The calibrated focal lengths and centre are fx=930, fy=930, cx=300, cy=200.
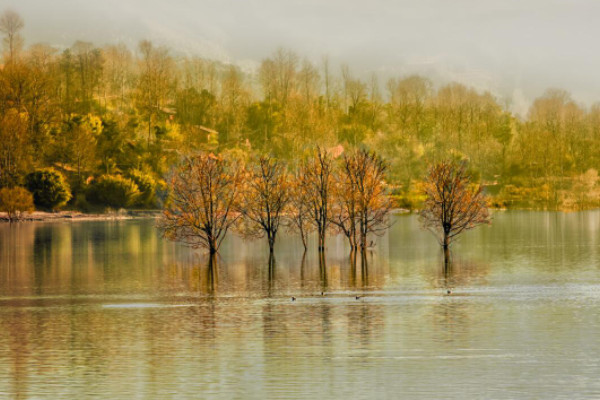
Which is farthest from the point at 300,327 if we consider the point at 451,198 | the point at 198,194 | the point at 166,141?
the point at 166,141

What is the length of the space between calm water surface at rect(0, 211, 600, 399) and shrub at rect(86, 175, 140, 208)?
229 feet

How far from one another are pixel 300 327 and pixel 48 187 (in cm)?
10579

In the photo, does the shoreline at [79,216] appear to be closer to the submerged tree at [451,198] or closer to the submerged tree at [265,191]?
the submerged tree at [265,191]

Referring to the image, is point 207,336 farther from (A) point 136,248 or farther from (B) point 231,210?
(A) point 136,248

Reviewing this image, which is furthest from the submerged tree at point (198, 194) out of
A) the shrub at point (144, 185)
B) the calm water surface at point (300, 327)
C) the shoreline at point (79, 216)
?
the shrub at point (144, 185)

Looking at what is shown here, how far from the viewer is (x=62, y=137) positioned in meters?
152

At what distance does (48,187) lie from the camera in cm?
13825

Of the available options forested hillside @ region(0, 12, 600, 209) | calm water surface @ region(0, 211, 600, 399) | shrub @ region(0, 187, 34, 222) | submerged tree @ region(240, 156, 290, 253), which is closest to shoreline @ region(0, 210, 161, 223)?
shrub @ region(0, 187, 34, 222)

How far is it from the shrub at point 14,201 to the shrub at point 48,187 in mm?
2456

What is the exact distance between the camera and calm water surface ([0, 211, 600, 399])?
1148 inches

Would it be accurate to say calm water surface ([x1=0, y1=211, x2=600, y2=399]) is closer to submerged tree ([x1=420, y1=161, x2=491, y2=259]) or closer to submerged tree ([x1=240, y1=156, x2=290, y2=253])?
submerged tree ([x1=420, y1=161, x2=491, y2=259])

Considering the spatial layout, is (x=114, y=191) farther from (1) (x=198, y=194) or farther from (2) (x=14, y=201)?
(1) (x=198, y=194)

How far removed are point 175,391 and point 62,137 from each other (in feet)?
423

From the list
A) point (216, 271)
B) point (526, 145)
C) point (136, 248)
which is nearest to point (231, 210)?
point (216, 271)
